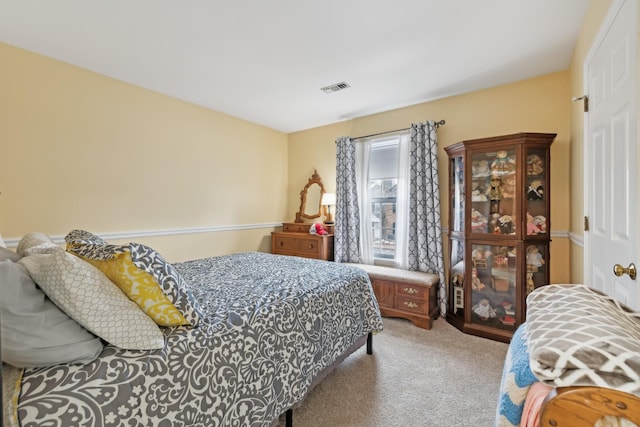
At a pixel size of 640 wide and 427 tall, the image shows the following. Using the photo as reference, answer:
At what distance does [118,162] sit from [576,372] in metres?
3.46

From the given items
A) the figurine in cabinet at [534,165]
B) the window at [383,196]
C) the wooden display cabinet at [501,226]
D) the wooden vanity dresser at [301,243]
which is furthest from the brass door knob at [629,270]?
the wooden vanity dresser at [301,243]

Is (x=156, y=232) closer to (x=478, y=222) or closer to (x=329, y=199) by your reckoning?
(x=329, y=199)

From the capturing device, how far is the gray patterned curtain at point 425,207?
313 centimetres

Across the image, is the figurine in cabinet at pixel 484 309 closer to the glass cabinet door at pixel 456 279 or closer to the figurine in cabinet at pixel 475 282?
the figurine in cabinet at pixel 475 282

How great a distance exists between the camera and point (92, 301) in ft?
3.18

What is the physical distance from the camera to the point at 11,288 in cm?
87

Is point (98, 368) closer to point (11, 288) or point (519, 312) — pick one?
point (11, 288)

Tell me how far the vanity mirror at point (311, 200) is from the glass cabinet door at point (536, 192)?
2.52m

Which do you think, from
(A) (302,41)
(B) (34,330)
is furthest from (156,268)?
(A) (302,41)

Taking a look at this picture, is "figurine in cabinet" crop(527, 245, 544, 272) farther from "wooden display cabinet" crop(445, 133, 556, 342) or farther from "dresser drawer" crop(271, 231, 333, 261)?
"dresser drawer" crop(271, 231, 333, 261)

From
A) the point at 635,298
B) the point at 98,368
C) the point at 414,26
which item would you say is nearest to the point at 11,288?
the point at 98,368

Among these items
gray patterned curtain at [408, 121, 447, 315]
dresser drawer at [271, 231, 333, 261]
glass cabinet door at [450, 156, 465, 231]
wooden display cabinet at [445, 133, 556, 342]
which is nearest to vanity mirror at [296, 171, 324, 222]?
dresser drawer at [271, 231, 333, 261]

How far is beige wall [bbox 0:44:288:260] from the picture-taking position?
2.25m

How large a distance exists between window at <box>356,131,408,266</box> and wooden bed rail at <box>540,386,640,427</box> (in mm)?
2880
